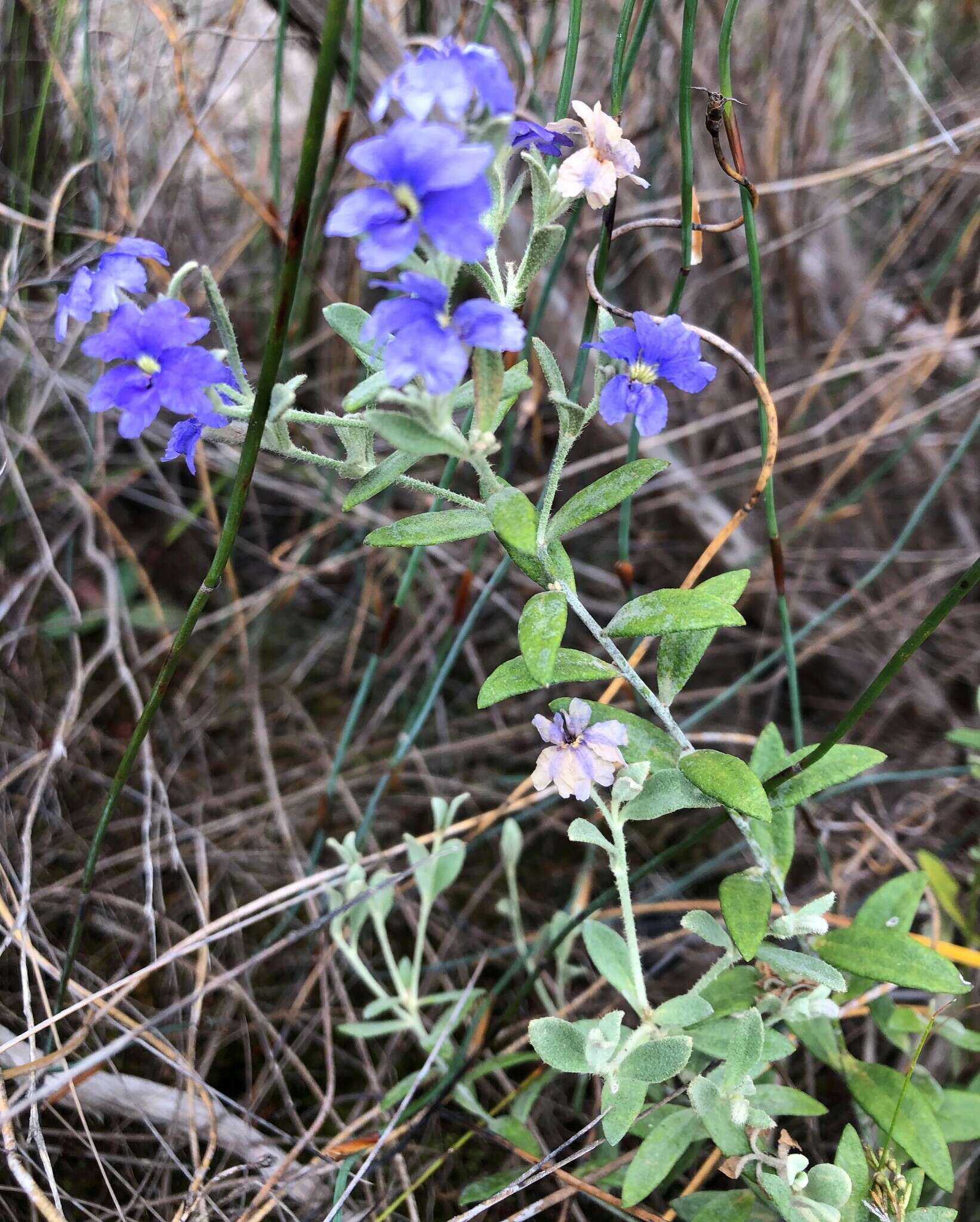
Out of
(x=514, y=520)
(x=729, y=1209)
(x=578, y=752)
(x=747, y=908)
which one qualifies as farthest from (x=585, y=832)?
(x=729, y=1209)

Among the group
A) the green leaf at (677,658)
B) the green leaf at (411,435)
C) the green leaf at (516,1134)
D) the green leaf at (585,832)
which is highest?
the green leaf at (411,435)

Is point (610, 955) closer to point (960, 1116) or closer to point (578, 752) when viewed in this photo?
point (578, 752)

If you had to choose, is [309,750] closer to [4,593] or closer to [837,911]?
[4,593]

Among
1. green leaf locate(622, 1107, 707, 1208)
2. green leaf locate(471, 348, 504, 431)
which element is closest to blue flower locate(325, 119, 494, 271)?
green leaf locate(471, 348, 504, 431)

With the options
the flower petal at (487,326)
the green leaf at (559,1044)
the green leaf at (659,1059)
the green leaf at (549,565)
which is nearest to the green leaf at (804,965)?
the green leaf at (659,1059)

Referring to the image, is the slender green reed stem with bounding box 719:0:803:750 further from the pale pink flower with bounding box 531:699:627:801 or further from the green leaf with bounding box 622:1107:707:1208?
the green leaf with bounding box 622:1107:707:1208

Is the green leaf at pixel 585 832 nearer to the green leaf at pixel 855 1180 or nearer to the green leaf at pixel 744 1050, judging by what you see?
the green leaf at pixel 744 1050

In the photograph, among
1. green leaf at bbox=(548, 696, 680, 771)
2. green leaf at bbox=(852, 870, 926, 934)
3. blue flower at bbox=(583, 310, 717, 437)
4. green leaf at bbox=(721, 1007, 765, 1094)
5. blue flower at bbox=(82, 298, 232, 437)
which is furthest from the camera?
green leaf at bbox=(852, 870, 926, 934)
